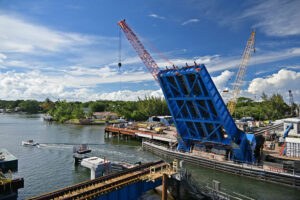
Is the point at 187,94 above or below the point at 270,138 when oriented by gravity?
above

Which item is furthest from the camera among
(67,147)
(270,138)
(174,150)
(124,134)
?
(124,134)

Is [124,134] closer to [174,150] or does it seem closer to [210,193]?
[174,150]

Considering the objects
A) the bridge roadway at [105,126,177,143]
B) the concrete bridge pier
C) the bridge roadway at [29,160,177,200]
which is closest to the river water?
the bridge roadway at [29,160,177,200]

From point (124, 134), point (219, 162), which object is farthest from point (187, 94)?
point (124, 134)

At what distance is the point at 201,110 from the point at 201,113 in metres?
0.39

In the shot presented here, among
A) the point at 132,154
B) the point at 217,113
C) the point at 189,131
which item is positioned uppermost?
the point at 217,113

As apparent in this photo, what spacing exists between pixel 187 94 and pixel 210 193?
41.2ft

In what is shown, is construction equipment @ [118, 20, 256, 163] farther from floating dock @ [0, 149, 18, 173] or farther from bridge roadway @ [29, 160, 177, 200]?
floating dock @ [0, 149, 18, 173]

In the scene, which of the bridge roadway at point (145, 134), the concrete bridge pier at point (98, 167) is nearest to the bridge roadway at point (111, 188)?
the concrete bridge pier at point (98, 167)

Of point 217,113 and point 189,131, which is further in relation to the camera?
point 189,131

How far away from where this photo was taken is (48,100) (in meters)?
175

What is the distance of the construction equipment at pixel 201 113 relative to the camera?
75.4 ft

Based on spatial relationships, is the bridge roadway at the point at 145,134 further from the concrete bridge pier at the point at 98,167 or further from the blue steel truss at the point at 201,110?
the concrete bridge pier at the point at 98,167

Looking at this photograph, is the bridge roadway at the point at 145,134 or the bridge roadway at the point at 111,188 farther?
the bridge roadway at the point at 145,134
